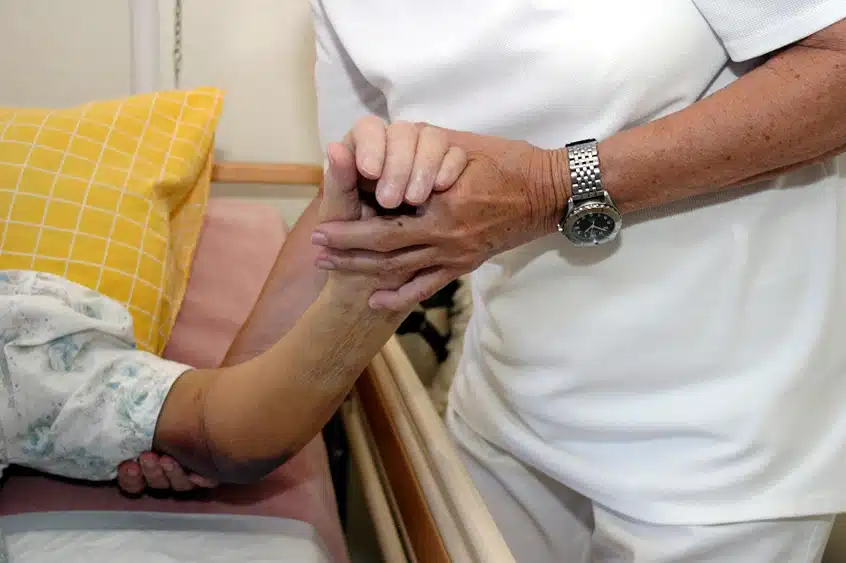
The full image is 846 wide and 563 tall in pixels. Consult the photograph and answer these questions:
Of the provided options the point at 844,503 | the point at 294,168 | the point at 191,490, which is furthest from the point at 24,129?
the point at 844,503

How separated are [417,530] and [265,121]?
1.13 meters

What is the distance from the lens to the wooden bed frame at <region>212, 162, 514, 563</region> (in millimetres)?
786

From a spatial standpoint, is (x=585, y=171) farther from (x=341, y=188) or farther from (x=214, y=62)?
(x=214, y=62)

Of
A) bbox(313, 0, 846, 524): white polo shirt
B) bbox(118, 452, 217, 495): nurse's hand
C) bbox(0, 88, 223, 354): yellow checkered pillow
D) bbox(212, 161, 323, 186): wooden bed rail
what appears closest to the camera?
bbox(313, 0, 846, 524): white polo shirt

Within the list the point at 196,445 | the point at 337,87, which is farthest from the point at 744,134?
the point at 196,445

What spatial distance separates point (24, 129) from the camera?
1282mm

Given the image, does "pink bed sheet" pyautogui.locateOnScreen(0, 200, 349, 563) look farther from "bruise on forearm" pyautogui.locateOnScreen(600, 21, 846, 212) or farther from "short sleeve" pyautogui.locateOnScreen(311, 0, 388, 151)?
"bruise on forearm" pyautogui.locateOnScreen(600, 21, 846, 212)

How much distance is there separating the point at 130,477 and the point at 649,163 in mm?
678

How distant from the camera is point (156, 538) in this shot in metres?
0.87

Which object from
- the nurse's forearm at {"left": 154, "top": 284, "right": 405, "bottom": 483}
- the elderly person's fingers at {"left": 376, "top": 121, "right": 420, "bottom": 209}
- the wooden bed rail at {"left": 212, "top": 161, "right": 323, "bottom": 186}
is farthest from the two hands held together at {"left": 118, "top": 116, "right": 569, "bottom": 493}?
the wooden bed rail at {"left": 212, "top": 161, "right": 323, "bottom": 186}

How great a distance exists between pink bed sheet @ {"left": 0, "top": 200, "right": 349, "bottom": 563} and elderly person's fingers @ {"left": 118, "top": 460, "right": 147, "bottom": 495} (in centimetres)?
2

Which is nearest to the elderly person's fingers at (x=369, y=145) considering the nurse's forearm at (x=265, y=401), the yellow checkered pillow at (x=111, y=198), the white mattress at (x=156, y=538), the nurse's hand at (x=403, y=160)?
the nurse's hand at (x=403, y=160)

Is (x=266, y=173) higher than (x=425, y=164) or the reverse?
the reverse

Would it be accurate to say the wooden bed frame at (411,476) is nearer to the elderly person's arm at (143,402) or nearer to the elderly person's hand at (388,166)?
the elderly person's arm at (143,402)
